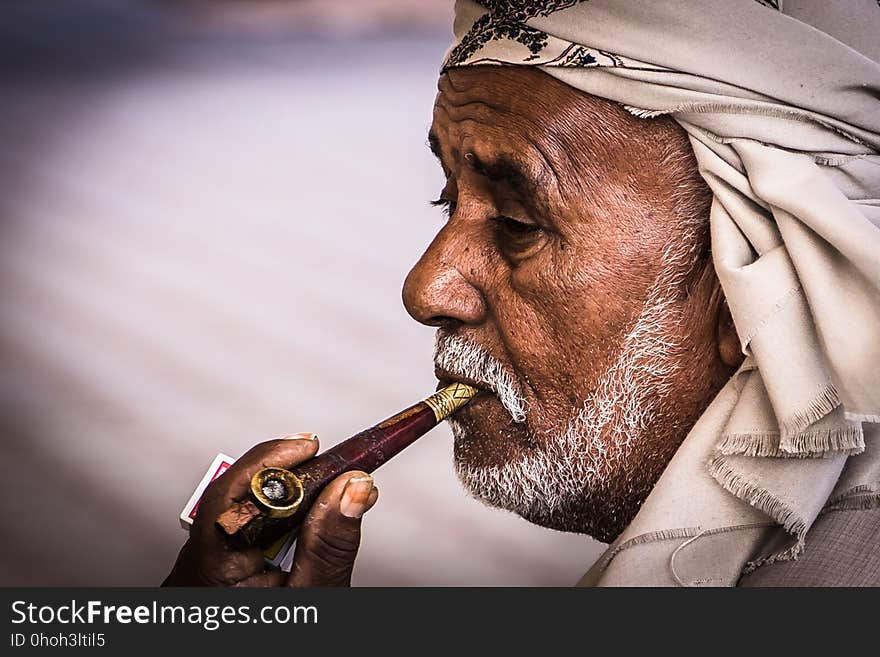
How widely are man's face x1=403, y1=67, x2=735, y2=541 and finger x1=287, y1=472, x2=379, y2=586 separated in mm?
324

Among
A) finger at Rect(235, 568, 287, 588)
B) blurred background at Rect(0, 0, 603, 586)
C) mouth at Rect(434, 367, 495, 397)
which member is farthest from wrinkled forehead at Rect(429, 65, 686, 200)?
finger at Rect(235, 568, 287, 588)

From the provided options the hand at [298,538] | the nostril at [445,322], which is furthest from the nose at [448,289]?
the hand at [298,538]

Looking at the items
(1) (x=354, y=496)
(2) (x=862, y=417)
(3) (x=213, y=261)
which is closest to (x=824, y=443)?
(2) (x=862, y=417)

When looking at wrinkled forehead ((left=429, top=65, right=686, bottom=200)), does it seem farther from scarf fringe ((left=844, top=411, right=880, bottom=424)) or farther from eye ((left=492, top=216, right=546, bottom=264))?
scarf fringe ((left=844, top=411, right=880, bottom=424))

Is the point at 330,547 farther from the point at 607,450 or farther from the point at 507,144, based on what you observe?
the point at 507,144

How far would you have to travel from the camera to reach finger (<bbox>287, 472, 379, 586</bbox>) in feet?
4.73

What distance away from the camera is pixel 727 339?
157 centimetres

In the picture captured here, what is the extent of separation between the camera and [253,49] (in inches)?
81.7

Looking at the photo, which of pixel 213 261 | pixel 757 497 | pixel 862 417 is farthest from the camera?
pixel 213 261

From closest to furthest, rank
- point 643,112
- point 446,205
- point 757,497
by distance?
point 757,497, point 643,112, point 446,205

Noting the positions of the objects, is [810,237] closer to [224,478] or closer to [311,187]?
[224,478]

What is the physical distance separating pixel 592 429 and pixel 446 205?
0.54 meters

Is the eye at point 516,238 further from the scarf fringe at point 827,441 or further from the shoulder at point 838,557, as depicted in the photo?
the shoulder at point 838,557

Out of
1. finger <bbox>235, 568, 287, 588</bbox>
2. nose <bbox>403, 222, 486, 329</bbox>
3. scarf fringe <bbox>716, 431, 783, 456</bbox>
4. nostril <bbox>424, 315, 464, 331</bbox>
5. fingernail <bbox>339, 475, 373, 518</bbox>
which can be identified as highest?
nose <bbox>403, 222, 486, 329</bbox>
